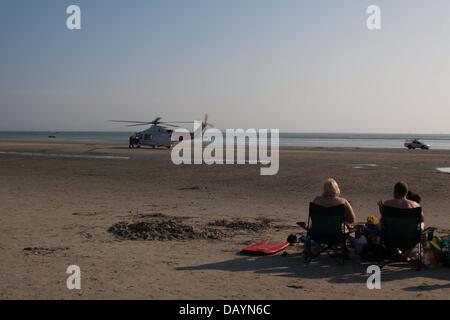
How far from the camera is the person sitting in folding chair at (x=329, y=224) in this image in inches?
298

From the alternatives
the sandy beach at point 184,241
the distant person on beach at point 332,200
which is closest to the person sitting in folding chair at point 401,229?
the sandy beach at point 184,241

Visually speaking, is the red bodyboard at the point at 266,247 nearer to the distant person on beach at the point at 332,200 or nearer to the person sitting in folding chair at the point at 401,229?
the distant person on beach at the point at 332,200

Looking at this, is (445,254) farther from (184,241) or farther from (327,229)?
Answer: (184,241)

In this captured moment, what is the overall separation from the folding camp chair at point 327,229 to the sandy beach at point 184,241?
273 mm

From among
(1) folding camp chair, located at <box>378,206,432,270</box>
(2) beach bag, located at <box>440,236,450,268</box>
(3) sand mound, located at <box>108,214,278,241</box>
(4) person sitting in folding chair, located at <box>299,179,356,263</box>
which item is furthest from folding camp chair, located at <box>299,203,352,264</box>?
(3) sand mound, located at <box>108,214,278,241</box>

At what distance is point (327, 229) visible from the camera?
762 centimetres

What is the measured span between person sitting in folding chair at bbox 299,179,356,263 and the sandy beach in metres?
0.27

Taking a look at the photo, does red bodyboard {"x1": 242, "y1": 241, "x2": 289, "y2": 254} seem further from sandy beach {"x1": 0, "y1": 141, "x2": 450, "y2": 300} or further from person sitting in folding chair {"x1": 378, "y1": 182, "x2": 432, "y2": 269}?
person sitting in folding chair {"x1": 378, "y1": 182, "x2": 432, "y2": 269}

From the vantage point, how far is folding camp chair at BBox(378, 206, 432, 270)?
7344mm

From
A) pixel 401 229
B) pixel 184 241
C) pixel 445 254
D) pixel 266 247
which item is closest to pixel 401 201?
pixel 401 229

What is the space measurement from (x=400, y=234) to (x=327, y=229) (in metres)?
1.04
